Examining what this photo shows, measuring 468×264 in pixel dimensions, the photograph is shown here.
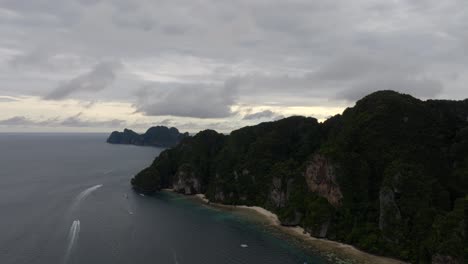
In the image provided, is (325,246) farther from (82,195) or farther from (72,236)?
(82,195)

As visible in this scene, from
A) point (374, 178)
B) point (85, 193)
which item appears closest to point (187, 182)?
point (85, 193)

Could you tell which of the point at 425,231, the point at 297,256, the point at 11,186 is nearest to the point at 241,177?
the point at 297,256

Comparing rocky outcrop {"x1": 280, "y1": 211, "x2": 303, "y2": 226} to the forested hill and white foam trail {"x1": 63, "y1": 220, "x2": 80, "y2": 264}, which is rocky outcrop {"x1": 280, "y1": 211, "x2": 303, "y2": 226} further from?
white foam trail {"x1": 63, "y1": 220, "x2": 80, "y2": 264}

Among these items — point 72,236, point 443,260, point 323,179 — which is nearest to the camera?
point 443,260

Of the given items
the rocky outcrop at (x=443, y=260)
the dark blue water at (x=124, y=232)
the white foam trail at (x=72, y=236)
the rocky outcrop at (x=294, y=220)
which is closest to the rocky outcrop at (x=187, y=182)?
the dark blue water at (x=124, y=232)

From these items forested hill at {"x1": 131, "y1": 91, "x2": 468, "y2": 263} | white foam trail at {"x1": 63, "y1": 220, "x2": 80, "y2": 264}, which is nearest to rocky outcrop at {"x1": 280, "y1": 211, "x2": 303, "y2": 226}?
forested hill at {"x1": 131, "y1": 91, "x2": 468, "y2": 263}

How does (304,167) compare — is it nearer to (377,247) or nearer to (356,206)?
(356,206)

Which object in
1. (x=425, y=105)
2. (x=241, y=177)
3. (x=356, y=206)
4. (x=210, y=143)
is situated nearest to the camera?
(x=356, y=206)

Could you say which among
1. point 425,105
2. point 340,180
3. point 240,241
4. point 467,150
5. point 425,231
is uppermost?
point 425,105
